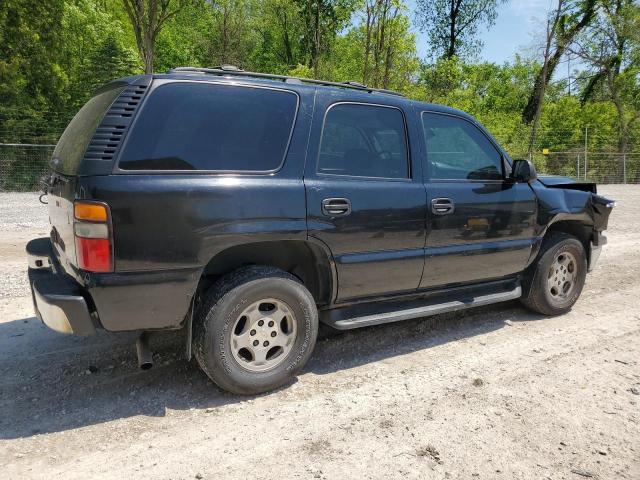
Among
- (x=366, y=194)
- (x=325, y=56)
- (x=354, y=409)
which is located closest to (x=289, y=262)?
(x=366, y=194)

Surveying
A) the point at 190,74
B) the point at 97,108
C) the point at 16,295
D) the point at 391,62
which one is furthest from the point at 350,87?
the point at 391,62

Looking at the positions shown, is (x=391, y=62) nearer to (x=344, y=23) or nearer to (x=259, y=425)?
(x=344, y=23)

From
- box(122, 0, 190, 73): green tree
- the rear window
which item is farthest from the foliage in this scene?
the rear window

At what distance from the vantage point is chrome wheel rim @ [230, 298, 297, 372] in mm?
A: 3236

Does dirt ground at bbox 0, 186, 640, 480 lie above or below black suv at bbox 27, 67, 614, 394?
below

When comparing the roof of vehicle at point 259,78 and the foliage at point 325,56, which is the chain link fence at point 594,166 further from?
the roof of vehicle at point 259,78

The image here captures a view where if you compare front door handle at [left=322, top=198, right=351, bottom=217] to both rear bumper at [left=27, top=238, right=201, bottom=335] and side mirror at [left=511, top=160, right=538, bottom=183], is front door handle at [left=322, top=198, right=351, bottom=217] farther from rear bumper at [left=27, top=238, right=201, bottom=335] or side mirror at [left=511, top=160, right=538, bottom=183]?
side mirror at [left=511, top=160, right=538, bottom=183]

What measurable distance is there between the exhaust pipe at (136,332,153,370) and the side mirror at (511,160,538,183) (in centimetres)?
330

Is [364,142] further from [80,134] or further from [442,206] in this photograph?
[80,134]

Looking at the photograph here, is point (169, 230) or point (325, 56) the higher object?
point (325, 56)

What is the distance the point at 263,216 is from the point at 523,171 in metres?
2.50

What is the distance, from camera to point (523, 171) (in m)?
4.37

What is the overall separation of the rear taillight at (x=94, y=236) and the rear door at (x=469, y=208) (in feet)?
7.60

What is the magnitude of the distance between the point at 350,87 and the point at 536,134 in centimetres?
2346
